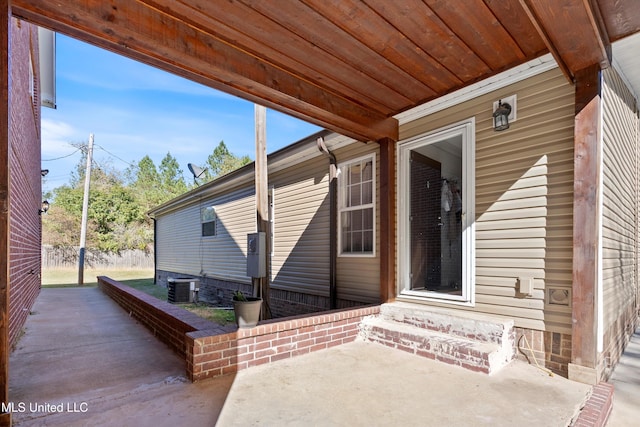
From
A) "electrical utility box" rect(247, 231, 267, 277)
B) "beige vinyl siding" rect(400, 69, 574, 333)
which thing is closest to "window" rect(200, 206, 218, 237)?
"electrical utility box" rect(247, 231, 267, 277)

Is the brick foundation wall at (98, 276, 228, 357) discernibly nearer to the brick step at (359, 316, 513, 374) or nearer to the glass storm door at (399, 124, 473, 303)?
the brick step at (359, 316, 513, 374)

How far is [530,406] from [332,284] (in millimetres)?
3445

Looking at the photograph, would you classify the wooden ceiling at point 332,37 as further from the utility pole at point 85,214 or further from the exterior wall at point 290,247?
the utility pole at point 85,214

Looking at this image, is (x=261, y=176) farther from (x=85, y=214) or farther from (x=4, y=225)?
(x=85, y=214)

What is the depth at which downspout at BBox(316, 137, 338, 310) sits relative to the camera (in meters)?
5.55

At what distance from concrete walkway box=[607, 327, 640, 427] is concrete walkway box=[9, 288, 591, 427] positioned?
10.7 inches

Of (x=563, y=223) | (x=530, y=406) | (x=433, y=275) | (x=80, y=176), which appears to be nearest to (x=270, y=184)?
(x=433, y=275)

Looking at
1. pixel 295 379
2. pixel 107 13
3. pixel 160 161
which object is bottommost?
pixel 295 379

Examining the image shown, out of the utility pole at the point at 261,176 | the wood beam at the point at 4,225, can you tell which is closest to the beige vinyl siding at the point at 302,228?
the utility pole at the point at 261,176

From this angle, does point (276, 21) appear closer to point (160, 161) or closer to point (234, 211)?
point (234, 211)

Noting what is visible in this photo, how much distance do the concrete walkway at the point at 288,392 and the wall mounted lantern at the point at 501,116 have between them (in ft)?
7.77

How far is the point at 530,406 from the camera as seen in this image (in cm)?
239

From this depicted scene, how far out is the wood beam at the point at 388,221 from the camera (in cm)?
443

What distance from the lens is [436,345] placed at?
11.0 feet
